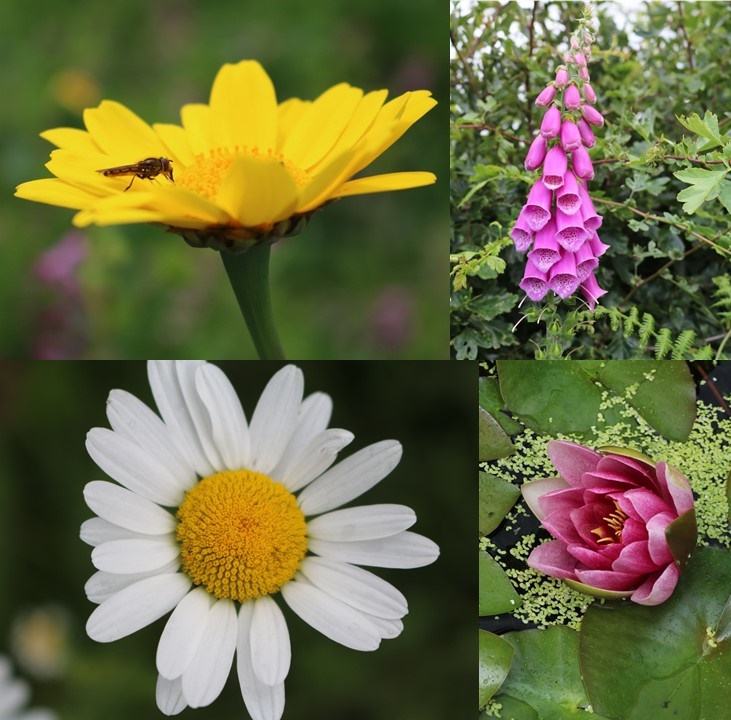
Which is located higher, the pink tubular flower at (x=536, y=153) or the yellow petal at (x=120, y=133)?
the yellow petal at (x=120, y=133)

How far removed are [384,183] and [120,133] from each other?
263 mm

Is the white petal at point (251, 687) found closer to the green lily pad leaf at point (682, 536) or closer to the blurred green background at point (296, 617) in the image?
the blurred green background at point (296, 617)

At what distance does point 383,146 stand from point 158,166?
0.20 meters

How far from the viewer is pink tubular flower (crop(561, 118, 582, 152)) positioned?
103 centimetres

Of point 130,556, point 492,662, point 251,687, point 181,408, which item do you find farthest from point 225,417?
point 492,662

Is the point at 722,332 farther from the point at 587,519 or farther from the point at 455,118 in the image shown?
the point at 455,118

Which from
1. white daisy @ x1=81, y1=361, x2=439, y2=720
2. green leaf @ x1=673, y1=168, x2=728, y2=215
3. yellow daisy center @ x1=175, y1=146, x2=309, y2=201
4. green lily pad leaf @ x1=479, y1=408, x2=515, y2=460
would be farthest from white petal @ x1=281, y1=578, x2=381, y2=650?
green leaf @ x1=673, y1=168, x2=728, y2=215

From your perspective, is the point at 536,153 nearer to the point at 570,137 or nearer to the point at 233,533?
the point at 570,137

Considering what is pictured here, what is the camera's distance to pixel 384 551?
1083 millimetres

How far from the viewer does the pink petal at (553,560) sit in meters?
1.07

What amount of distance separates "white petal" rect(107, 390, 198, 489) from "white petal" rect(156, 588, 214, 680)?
117mm

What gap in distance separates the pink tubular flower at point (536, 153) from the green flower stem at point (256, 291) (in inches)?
12.3

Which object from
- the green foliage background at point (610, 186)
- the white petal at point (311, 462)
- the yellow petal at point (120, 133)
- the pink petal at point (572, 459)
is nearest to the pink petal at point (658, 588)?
the pink petal at point (572, 459)

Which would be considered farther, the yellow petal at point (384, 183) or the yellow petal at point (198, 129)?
the yellow petal at point (198, 129)
